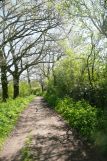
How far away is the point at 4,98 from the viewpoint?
123 feet

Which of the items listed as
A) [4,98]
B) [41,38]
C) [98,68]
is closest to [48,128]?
[41,38]

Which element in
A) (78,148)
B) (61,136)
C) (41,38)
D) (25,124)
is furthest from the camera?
(41,38)

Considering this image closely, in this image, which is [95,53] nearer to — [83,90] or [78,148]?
[83,90]

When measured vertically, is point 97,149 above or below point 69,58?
below

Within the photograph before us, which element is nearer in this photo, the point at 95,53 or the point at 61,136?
the point at 61,136

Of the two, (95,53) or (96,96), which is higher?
(95,53)

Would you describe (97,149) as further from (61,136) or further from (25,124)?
(25,124)

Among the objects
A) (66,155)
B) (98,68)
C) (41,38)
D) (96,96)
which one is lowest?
(66,155)

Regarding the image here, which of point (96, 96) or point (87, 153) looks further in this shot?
point (96, 96)

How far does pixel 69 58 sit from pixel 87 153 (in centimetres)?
2262

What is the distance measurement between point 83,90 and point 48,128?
8.79 metres

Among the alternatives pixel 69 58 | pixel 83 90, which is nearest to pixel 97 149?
pixel 83 90

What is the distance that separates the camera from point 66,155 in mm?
11484

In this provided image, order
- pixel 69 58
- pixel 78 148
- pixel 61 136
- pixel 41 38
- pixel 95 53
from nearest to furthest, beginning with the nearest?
pixel 78 148, pixel 61 136, pixel 41 38, pixel 95 53, pixel 69 58
